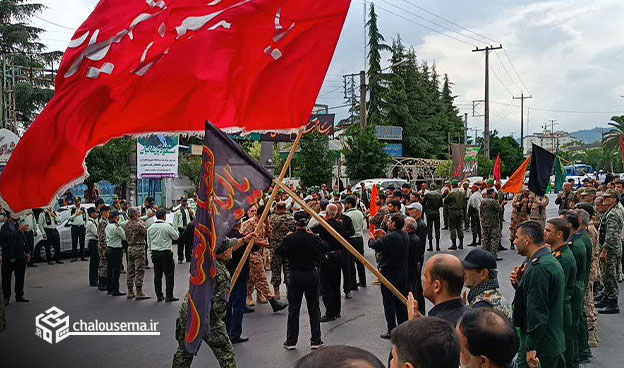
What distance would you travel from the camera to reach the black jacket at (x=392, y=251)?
807cm

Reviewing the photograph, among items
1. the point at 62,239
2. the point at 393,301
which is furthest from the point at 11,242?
the point at 393,301

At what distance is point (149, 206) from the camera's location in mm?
14820

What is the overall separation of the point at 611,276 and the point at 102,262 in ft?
35.3

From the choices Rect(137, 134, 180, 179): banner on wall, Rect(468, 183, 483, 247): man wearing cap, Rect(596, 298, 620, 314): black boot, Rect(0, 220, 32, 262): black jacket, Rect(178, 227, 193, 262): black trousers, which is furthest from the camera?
Rect(137, 134, 180, 179): banner on wall

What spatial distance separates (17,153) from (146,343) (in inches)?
164

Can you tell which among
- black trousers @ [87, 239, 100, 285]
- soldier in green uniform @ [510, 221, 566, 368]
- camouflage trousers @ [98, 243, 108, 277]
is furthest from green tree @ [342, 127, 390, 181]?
soldier in green uniform @ [510, 221, 566, 368]

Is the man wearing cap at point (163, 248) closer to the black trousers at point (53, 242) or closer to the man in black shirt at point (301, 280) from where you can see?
the man in black shirt at point (301, 280)

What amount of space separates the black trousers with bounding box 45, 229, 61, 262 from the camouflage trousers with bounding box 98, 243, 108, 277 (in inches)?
169

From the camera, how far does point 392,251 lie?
→ 806cm

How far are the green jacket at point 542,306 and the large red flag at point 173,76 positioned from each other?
9.87 feet

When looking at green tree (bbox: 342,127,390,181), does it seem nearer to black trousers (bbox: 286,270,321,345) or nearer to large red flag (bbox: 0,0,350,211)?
black trousers (bbox: 286,270,321,345)

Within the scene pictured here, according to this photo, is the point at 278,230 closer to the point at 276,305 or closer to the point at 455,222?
the point at 276,305

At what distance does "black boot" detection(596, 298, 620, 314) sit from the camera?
9.35m

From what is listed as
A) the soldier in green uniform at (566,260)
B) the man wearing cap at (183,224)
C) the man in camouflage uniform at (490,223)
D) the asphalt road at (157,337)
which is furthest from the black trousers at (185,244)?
the soldier in green uniform at (566,260)
